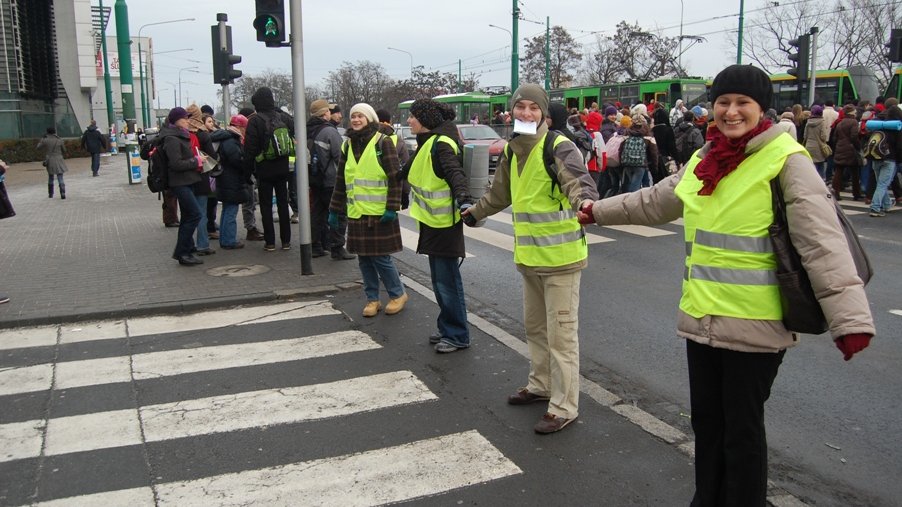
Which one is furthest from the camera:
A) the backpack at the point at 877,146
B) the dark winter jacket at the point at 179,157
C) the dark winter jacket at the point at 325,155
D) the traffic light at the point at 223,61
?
the backpack at the point at 877,146

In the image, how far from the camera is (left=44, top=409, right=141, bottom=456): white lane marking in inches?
171

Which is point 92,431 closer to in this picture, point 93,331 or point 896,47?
point 93,331

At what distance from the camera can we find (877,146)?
12562 mm

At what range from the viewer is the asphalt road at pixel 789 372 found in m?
3.96

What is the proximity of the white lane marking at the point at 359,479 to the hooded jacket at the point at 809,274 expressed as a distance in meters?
1.47

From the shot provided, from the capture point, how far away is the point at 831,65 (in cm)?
4969

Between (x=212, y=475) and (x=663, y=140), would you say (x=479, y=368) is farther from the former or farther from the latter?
(x=663, y=140)

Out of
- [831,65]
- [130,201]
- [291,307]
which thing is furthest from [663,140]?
[831,65]

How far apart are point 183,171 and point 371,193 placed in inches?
138

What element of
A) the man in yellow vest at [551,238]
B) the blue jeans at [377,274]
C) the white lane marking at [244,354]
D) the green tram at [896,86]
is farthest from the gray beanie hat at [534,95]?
the green tram at [896,86]

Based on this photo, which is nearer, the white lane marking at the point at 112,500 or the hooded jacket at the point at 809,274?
the hooded jacket at the point at 809,274

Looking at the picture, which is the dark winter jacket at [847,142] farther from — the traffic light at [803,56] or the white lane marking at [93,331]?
the white lane marking at [93,331]

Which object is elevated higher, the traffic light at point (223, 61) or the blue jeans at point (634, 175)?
the traffic light at point (223, 61)

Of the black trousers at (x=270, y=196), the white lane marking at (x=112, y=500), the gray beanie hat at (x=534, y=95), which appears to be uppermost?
the gray beanie hat at (x=534, y=95)
